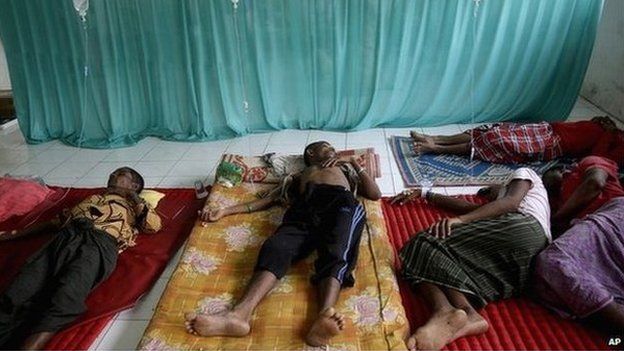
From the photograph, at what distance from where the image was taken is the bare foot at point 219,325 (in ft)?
4.74

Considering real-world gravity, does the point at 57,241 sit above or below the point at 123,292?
above

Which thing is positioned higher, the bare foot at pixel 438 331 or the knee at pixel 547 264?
the knee at pixel 547 264

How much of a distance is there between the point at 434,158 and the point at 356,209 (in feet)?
4.33

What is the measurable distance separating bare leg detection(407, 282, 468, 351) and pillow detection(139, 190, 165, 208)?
1.67 m

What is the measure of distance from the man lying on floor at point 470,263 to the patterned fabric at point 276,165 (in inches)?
39.3

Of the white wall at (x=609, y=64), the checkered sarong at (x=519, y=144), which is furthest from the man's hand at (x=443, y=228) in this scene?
the white wall at (x=609, y=64)

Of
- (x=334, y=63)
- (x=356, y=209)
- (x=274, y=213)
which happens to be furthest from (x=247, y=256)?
(x=334, y=63)

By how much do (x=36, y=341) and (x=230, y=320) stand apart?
663 millimetres

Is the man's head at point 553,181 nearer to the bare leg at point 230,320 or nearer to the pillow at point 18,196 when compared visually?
the bare leg at point 230,320

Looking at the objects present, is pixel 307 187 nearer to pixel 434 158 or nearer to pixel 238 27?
pixel 434 158

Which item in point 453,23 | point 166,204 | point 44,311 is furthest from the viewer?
point 453,23

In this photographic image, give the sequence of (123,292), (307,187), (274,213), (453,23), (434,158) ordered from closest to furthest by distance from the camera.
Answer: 1. (123,292)
2. (307,187)
3. (274,213)
4. (434,158)
5. (453,23)

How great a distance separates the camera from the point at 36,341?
1.45 m

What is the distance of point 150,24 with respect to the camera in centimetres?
349
